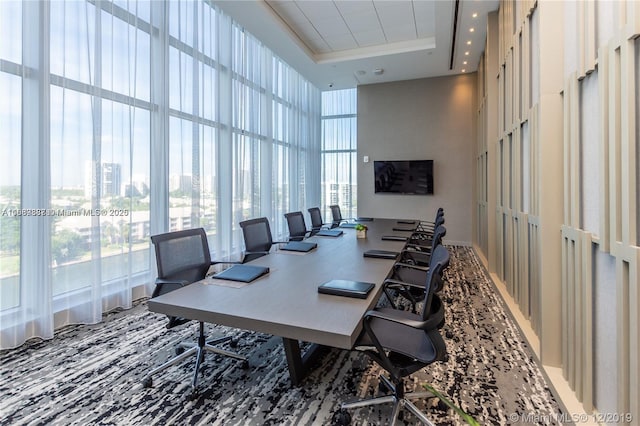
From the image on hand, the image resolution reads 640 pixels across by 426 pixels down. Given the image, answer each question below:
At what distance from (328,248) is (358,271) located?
0.96 metres

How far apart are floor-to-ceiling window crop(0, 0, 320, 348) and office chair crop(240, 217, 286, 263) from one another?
4.37 feet

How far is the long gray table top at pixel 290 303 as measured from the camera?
1.40 m

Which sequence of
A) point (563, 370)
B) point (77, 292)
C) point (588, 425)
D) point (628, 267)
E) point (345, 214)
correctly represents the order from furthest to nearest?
1. point (345, 214)
2. point (77, 292)
3. point (563, 370)
4. point (588, 425)
5. point (628, 267)

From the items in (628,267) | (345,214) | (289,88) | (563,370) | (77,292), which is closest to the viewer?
(628,267)

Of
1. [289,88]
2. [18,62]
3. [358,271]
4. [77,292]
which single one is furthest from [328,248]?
[289,88]

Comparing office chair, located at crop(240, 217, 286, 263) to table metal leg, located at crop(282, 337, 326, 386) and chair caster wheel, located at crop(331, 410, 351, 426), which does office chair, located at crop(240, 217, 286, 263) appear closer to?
table metal leg, located at crop(282, 337, 326, 386)

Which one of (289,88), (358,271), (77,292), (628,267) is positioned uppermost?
(289,88)

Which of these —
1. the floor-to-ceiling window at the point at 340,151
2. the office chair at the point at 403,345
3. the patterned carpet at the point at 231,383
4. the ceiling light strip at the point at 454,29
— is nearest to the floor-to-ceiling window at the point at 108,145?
the patterned carpet at the point at 231,383

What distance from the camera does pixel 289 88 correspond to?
23.5ft

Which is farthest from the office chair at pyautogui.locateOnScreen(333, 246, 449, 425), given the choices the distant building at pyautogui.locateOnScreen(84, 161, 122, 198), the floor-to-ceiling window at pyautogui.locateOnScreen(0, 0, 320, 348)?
the distant building at pyautogui.locateOnScreen(84, 161, 122, 198)

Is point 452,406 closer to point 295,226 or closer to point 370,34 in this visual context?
point 295,226

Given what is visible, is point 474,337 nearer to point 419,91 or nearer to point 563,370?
point 563,370

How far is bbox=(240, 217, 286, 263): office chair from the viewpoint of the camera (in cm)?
331

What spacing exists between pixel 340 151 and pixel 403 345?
7360 mm
